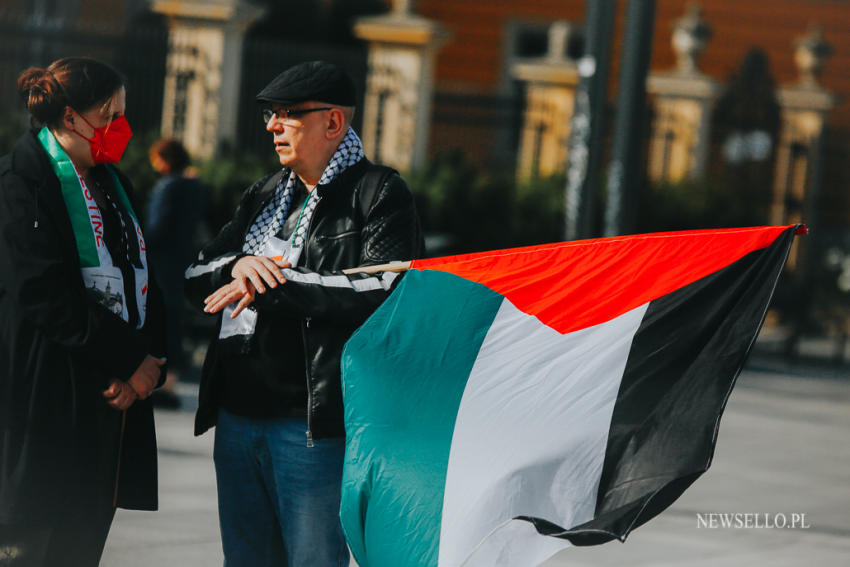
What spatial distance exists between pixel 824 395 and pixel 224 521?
975 cm

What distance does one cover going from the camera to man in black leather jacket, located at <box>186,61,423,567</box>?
399 cm

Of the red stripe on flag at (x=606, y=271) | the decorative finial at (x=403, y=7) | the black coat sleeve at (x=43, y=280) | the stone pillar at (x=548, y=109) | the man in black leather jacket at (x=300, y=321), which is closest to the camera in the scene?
the black coat sleeve at (x=43, y=280)

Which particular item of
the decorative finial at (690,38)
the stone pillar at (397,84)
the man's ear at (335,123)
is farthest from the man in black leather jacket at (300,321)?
the decorative finial at (690,38)

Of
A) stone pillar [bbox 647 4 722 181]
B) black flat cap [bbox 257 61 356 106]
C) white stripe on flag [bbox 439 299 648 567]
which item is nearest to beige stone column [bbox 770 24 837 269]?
stone pillar [bbox 647 4 722 181]

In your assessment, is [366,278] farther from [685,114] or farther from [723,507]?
[685,114]

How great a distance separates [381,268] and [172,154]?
588 cm

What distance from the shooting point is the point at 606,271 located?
4.25m

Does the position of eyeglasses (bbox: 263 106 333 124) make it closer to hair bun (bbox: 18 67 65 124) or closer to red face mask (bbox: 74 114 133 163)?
red face mask (bbox: 74 114 133 163)

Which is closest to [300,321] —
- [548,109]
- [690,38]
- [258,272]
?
[258,272]

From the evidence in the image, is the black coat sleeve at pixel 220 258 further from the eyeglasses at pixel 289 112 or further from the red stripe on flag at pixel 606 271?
the red stripe on flag at pixel 606 271

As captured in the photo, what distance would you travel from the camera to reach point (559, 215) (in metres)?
15.0

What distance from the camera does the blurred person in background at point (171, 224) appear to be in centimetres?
948

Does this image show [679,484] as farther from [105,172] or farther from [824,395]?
[824,395]

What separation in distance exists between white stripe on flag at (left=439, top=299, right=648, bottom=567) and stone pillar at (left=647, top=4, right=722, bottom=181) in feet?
47.6
